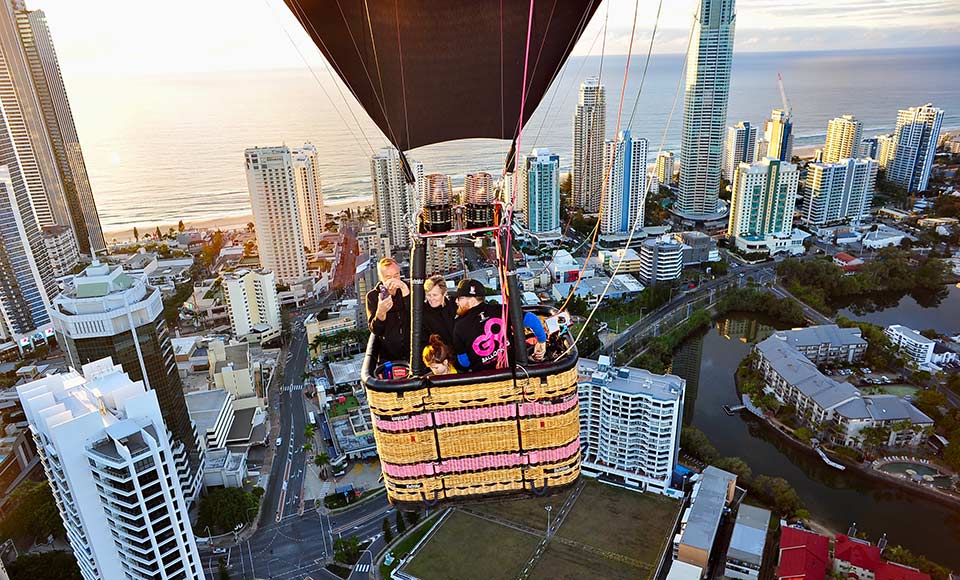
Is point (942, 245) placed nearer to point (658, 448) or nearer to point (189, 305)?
Answer: point (658, 448)

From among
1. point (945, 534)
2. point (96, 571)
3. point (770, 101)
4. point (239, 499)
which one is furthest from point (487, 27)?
point (770, 101)

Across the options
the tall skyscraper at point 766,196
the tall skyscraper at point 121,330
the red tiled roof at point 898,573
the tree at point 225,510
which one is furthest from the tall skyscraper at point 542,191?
the red tiled roof at point 898,573

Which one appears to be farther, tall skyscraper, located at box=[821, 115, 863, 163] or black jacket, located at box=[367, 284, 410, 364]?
tall skyscraper, located at box=[821, 115, 863, 163]

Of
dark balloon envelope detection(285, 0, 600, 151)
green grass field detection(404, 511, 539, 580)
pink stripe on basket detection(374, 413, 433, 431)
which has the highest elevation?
dark balloon envelope detection(285, 0, 600, 151)

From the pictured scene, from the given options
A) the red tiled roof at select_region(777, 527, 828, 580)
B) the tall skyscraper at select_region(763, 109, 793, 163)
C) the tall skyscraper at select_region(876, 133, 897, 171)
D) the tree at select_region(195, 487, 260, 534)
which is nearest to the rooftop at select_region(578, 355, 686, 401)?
the red tiled roof at select_region(777, 527, 828, 580)

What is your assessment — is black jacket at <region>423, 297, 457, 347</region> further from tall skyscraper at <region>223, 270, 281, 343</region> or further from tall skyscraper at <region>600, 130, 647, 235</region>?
tall skyscraper at <region>600, 130, 647, 235</region>

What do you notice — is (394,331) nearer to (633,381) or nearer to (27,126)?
(633,381)

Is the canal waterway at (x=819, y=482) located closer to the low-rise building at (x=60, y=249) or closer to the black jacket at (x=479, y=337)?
the black jacket at (x=479, y=337)
